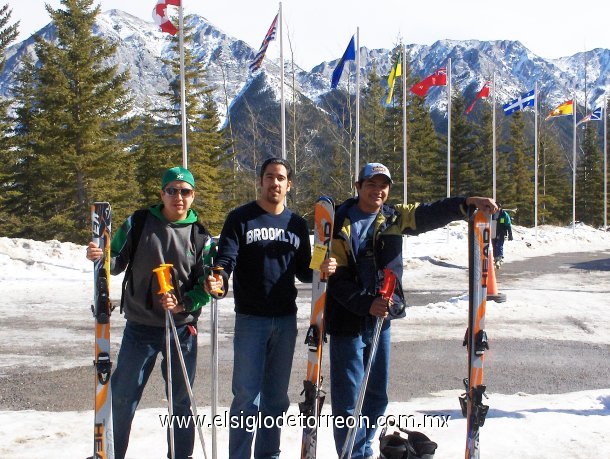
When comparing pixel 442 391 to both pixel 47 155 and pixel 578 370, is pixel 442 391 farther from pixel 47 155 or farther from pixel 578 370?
pixel 47 155

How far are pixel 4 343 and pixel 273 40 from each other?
11351 millimetres

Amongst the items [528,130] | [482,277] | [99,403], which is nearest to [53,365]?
[99,403]

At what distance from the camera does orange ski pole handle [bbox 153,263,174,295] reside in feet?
11.4

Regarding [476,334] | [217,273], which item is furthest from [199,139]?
[476,334]

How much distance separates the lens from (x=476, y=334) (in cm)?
375

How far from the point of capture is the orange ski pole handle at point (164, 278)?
11.4 ft

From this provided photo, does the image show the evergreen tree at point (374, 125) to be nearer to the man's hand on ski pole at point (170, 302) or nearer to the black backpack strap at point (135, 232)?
the black backpack strap at point (135, 232)

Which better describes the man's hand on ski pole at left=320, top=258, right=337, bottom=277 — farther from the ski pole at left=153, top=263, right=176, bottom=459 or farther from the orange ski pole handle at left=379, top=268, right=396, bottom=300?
the ski pole at left=153, top=263, right=176, bottom=459

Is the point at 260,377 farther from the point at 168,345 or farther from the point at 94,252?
the point at 94,252

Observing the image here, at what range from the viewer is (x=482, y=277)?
149 inches

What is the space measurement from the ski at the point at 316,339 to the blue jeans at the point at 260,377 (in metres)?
0.15

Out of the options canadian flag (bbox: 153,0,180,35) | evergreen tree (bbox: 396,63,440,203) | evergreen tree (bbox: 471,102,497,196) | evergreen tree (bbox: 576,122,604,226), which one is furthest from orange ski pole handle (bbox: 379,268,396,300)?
evergreen tree (bbox: 576,122,604,226)

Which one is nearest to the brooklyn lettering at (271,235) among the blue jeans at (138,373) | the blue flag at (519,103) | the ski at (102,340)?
the blue jeans at (138,373)

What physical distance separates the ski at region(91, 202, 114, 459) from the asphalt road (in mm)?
2191
